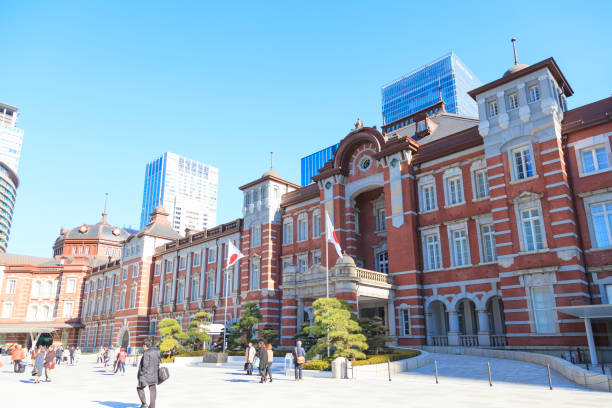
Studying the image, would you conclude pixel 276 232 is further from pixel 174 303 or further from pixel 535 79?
pixel 535 79

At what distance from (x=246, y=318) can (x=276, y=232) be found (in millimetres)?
9757

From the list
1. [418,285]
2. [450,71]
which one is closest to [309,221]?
[418,285]

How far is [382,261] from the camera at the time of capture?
108 ft

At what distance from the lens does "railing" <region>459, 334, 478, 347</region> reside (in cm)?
2562

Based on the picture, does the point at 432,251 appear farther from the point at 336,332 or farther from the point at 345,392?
the point at 345,392

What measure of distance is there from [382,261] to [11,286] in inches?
2253

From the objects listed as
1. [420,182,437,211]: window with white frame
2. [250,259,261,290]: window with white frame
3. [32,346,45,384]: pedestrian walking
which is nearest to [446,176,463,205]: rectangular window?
[420,182,437,211]: window with white frame

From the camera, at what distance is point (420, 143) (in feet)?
110

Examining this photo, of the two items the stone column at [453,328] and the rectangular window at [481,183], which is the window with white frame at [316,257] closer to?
the stone column at [453,328]

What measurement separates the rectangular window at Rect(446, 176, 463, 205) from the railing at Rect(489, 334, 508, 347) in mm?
8116

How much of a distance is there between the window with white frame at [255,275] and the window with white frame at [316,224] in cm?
657

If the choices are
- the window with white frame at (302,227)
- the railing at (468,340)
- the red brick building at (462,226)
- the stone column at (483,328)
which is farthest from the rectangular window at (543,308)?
the window with white frame at (302,227)

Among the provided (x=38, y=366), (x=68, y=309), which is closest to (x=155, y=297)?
(x=68, y=309)

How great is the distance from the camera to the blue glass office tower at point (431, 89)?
124750 millimetres
